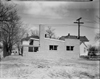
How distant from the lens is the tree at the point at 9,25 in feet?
6.00

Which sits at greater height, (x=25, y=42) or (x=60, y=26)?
(x=60, y=26)

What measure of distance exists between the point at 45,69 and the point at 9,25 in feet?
3.67

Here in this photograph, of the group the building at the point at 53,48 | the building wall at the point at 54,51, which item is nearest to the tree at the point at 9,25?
the building at the point at 53,48

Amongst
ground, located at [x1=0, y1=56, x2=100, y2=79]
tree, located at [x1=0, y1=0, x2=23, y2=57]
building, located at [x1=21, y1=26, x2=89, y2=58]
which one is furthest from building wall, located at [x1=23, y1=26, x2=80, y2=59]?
tree, located at [x1=0, y1=0, x2=23, y2=57]

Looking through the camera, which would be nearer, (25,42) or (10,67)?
(10,67)

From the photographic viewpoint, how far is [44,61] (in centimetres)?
226

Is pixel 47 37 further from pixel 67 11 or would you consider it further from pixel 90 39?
pixel 90 39

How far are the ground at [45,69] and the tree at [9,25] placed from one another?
0.40 metres

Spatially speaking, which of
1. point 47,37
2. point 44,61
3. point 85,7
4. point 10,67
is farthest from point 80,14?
point 10,67

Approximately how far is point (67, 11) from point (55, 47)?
919mm

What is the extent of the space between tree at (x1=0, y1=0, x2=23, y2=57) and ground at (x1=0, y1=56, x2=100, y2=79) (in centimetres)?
40

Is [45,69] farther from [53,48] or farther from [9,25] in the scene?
[9,25]

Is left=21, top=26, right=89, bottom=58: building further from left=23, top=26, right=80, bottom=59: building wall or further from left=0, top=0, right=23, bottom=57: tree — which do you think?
left=0, top=0, right=23, bottom=57: tree

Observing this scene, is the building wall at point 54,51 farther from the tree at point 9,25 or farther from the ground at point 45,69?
the tree at point 9,25
